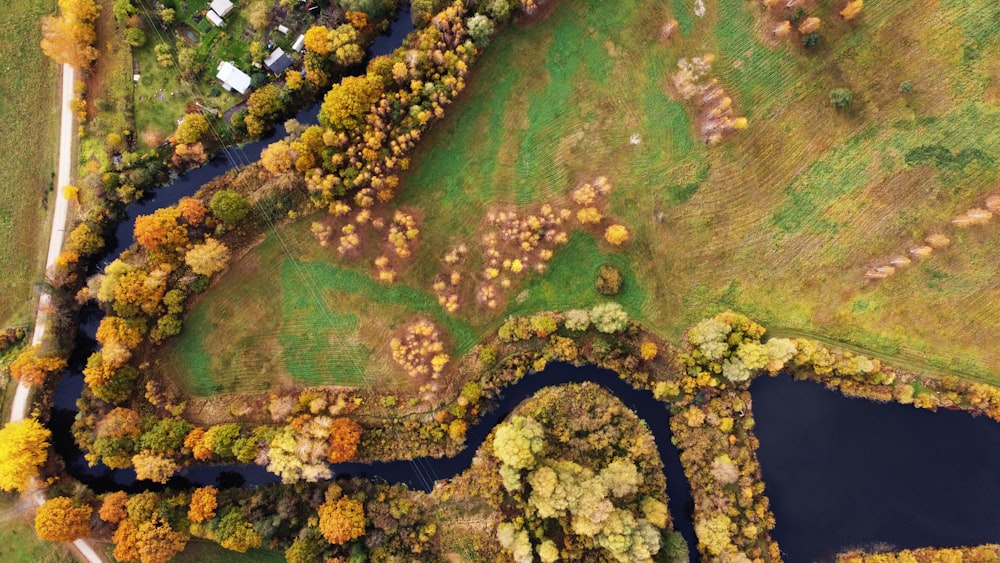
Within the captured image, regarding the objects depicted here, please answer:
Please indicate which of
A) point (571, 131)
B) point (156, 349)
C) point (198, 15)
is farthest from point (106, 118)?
point (571, 131)

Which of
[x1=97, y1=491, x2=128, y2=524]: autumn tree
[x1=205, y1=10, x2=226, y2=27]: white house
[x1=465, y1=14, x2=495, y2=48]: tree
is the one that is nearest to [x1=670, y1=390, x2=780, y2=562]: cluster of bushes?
[x1=465, y1=14, x2=495, y2=48]: tree

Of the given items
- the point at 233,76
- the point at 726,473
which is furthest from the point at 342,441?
the point at 233,76

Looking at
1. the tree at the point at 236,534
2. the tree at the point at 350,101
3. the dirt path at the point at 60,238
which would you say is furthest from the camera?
the dirt path at the point at 60,238

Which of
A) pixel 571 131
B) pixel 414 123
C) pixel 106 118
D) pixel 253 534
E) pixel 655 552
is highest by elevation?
pixel 571 131

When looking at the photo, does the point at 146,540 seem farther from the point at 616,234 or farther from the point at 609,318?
the point at 616,234

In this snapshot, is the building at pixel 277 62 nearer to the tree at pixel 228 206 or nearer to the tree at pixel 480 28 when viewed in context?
the tree at pixel 228 206

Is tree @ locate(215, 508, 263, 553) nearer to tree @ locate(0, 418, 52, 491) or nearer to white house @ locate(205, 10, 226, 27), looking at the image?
tree @ locate(0, 418, 52, 491)

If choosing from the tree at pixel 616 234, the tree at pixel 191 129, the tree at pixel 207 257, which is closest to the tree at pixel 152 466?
the tree at pixel 207 257

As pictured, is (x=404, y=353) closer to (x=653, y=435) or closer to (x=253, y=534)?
(x=253, y=534)
